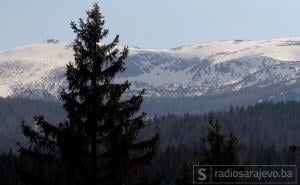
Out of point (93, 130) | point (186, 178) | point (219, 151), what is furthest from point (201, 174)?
point (93, 130)

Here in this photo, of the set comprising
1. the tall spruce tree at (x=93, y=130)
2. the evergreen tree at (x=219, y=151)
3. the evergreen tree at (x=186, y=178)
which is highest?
the tall spruce tree at (x=93, y=130)

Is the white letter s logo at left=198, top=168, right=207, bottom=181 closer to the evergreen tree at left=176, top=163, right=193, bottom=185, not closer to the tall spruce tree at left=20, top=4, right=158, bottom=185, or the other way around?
the evergreen tree at left=176, top=163, right=193, bottom=185

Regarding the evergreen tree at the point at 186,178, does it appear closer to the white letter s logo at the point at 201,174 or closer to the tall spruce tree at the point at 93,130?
→ the white letter s logo at the point at 201,174

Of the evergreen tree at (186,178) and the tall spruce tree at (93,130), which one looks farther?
the evergreen tree at (186,178)

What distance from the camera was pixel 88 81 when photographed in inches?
1173

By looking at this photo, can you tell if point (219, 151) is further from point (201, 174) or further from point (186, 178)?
point (186, 178)

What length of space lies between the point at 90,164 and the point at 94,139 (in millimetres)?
1025

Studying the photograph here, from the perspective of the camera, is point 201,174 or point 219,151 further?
point 219,151

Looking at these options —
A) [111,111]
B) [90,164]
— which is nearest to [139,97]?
[111,111]

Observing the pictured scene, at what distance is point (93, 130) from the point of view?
29.3 metres

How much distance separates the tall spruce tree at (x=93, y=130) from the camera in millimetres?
28516

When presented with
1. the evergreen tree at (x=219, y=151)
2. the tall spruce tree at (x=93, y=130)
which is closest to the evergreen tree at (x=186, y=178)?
the evergreen tree at (x=219, y=151)

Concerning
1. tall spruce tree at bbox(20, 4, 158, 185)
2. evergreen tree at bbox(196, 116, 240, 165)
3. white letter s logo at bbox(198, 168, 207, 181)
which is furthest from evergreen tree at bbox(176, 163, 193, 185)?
tall spruce tree at bbox(20, 4, 158, 185)

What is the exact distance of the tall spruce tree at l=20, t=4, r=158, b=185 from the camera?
93.6 feet
